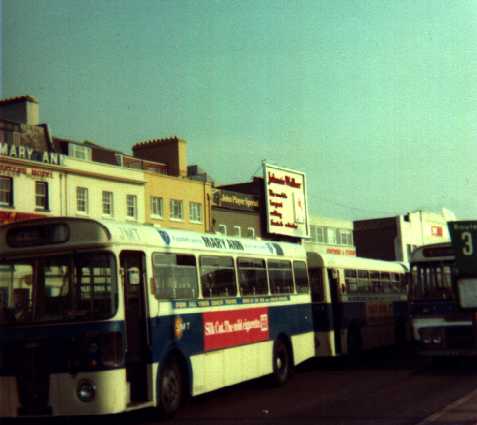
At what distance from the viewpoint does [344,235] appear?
244 feet

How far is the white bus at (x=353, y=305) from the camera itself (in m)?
20.0

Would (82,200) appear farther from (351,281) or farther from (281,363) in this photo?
(281,363)

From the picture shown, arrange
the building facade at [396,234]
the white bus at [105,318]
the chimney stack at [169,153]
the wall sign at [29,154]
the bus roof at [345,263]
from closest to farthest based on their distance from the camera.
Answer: the white bus at [105,318] < the bus roof at [345,263] < the wall sign at [29,154] < the chimney stack at [169,153] < the building facade at [396,234]

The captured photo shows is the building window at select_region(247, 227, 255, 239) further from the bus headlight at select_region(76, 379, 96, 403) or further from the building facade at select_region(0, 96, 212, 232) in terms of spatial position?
the bus headlight at select_region(76, 379, 96, 403)

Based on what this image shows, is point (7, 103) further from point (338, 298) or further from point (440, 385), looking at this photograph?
point (440, 385)

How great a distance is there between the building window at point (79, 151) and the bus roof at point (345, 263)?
30.8 m

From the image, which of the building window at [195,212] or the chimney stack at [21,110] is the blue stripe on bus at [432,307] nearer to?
the chimney stack at [21,110]

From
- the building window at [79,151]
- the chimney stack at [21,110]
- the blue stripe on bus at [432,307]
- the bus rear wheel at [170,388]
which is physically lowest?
the bus rear wheel at [170,388]

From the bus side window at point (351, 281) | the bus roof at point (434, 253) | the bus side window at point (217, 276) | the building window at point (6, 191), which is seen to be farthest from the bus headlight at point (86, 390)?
the building window at point (6, 191)

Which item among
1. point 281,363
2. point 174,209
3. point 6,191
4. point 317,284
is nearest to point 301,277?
point 317,284

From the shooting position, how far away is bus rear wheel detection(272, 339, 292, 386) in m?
15.8

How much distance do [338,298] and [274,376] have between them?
5194mm

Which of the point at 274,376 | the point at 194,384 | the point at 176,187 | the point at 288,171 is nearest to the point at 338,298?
the point at 274,376

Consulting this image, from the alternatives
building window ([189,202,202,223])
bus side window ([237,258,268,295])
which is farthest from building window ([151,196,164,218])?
bus side window ([237,258,268,295])
